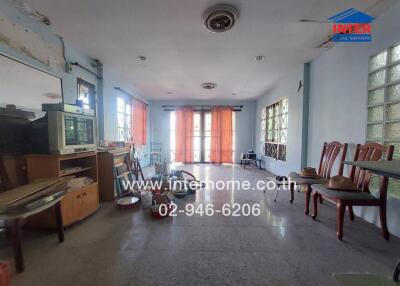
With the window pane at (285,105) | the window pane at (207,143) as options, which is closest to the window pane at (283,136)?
the window pane at (285,105)

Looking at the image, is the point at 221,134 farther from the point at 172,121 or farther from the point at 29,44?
the point at 29,44

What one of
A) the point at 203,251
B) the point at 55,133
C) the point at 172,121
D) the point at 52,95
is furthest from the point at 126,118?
the point at 203,251

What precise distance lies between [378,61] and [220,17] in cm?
186

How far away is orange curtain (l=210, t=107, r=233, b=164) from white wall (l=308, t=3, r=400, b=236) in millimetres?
3538

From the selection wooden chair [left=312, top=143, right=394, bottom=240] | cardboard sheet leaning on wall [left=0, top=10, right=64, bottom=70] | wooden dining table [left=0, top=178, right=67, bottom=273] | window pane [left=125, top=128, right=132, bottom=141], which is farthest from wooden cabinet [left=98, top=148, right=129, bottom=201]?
wooden chair [left=312, top=143, right=394, bottom=240]

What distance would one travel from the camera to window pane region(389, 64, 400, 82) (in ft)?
6.21

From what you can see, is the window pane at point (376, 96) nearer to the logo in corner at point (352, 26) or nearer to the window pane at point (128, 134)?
the logo in corner at point (352, 26)

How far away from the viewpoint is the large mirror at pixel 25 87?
1.84 meters

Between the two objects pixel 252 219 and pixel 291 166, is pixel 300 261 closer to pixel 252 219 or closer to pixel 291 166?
pixel 252 219

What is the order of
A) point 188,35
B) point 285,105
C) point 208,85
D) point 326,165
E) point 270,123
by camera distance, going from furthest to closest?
point 270,123
point 208,85
point 285,105
point 326,165
point 188,35

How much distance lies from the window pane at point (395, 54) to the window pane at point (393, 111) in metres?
0.46

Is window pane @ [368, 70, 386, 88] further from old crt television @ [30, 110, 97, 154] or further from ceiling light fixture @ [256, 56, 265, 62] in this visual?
old crt television @ [30, 110, 97, 154]

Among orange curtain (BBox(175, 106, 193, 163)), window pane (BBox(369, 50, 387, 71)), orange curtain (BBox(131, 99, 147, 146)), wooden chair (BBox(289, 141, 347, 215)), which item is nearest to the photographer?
window pane (BBox(369, 50, 387, 71))

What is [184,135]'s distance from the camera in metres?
6.79
